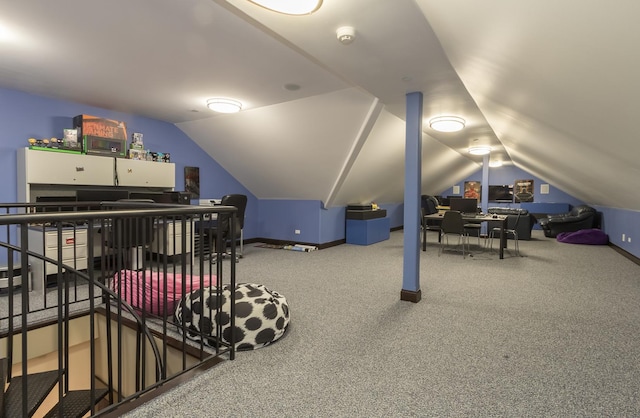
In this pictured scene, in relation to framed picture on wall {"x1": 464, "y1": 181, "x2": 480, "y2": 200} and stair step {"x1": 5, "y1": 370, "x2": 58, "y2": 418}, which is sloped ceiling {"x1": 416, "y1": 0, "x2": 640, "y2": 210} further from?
framed picture on wall {"x1": 464, "y1": 181, "x2": 480, "y2": 200}

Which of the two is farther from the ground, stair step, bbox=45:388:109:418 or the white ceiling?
the white ceiling

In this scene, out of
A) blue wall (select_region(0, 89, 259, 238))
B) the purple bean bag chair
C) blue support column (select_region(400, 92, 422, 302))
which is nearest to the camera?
blue support column (select_region(400, 92, 422, 302))

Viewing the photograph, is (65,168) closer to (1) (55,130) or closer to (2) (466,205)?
(1) (55,130)

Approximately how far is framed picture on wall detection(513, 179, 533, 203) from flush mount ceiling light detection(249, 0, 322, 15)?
11.7m

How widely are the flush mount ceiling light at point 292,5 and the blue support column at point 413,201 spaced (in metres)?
2.06

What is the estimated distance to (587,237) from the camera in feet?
25.1

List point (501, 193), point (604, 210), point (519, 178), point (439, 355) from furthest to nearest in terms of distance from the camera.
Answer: point (501, 193) < point (519, 178) < point (604, 210) < point (439, 355)

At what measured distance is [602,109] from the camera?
2.54 metres

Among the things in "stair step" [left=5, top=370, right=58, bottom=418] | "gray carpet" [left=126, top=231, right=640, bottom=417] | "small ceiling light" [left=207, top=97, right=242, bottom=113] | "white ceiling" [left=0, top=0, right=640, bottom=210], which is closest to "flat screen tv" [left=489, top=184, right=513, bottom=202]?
"white ceiling" [left=0, top=0, right=640, bottom=210]

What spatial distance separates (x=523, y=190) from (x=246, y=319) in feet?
40.7

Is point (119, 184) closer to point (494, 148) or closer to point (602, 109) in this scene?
point (602, 109)

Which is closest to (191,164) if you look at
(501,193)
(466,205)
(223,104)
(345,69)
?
(223,104)

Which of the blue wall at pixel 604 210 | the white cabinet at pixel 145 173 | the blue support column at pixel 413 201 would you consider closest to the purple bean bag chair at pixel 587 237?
the blue wall at pixel 604 210

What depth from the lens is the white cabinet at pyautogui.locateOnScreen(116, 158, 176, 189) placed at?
16.2 ft
